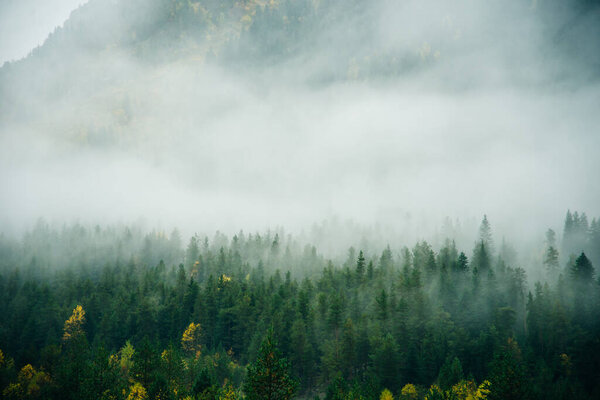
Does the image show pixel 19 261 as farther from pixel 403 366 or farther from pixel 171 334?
pixel 403 366

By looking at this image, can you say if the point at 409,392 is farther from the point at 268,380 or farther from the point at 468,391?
the point at 268,380

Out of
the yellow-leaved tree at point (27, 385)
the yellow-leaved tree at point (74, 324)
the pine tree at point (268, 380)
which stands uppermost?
the pine tree at point (268, 380)

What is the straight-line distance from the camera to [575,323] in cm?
7475

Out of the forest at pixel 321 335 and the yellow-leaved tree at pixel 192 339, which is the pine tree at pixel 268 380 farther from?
the yellow-leaved tree at pixel 192 339

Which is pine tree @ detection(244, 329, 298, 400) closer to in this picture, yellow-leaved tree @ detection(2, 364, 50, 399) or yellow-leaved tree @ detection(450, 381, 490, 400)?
yellow-leaved tree @ detection(450, 381, 490, 400)

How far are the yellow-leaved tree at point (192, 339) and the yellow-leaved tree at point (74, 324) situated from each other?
25.9 meters

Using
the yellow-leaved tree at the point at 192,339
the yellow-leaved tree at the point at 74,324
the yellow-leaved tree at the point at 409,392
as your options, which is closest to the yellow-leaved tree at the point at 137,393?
the yellow-leaved tree at the point at 409,392

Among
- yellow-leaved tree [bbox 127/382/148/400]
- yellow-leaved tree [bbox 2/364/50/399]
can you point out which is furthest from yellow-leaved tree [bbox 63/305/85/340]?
yellow-leaved tree [bbox 127/382/148/400]

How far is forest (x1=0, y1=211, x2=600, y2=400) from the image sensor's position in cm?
5322

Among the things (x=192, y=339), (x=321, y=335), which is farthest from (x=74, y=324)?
(x=321, y=335)

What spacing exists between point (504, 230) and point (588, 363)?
143574 millimetres

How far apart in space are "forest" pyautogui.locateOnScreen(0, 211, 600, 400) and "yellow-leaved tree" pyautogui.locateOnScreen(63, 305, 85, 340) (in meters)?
0.25

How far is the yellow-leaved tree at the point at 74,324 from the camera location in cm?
9769

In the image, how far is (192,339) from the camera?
92.8 metres
